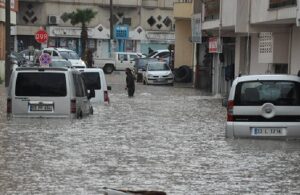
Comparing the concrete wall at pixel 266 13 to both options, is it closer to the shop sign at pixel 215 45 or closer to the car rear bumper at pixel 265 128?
the shop sign at pixel 215 45

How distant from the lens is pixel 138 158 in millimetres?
15273

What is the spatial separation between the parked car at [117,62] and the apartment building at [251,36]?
840 inches

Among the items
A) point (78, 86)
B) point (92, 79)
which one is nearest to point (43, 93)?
point (78, 86)

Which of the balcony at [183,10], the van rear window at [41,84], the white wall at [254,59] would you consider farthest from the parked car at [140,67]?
the van rear window at [41,84]

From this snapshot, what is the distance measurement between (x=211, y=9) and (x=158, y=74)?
13112 mm

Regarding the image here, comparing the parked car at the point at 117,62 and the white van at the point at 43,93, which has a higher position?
the white van at the point at 43,93

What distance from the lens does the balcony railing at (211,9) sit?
3896cm

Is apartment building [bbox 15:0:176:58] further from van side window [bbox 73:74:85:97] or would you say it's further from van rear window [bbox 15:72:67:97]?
van rear window [bbox 15:72:67:97]

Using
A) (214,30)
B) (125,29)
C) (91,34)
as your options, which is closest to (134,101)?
(214,30)

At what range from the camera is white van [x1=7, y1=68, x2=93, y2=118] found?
69.4 feet

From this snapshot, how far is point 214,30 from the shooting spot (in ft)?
136

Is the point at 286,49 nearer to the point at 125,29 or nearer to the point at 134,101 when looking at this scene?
the point at 134,101

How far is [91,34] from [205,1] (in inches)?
1611

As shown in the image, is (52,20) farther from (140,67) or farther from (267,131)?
(267,131)
